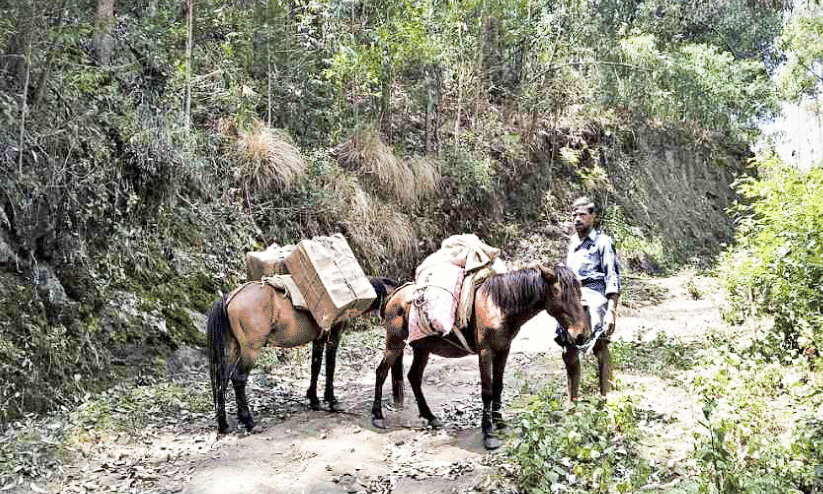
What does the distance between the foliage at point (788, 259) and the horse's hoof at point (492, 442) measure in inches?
115

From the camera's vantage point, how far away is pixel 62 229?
22.2ft

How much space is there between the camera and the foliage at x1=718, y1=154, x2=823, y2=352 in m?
6.28

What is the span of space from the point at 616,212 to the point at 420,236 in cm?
803

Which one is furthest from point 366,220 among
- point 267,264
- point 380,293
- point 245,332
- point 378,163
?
point 245,332

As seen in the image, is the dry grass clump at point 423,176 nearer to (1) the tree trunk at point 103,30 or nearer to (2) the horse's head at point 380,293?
(2) the horse's head at point 380,293

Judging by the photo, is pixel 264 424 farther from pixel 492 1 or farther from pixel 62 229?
pixel 492 1

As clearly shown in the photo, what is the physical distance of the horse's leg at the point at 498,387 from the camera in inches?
212

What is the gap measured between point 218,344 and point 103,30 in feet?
12.0

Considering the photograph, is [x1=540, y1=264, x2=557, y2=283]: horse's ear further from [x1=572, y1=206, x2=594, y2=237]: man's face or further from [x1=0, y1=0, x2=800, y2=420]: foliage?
[x1=0, y1=0, x2=800, y2=420]: foliage

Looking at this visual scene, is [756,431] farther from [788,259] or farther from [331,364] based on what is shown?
[331,364]

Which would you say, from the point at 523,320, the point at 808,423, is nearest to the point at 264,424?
the point at 523,320

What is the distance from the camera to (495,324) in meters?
5.32

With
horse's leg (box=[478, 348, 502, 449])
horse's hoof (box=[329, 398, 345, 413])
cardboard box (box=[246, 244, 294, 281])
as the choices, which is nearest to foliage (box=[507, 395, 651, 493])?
horse's leg (box=[478, 348, 502, 449])

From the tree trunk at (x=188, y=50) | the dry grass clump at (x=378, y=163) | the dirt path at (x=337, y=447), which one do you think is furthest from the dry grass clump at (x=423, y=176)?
the dirt path at (x=337, y=447)
